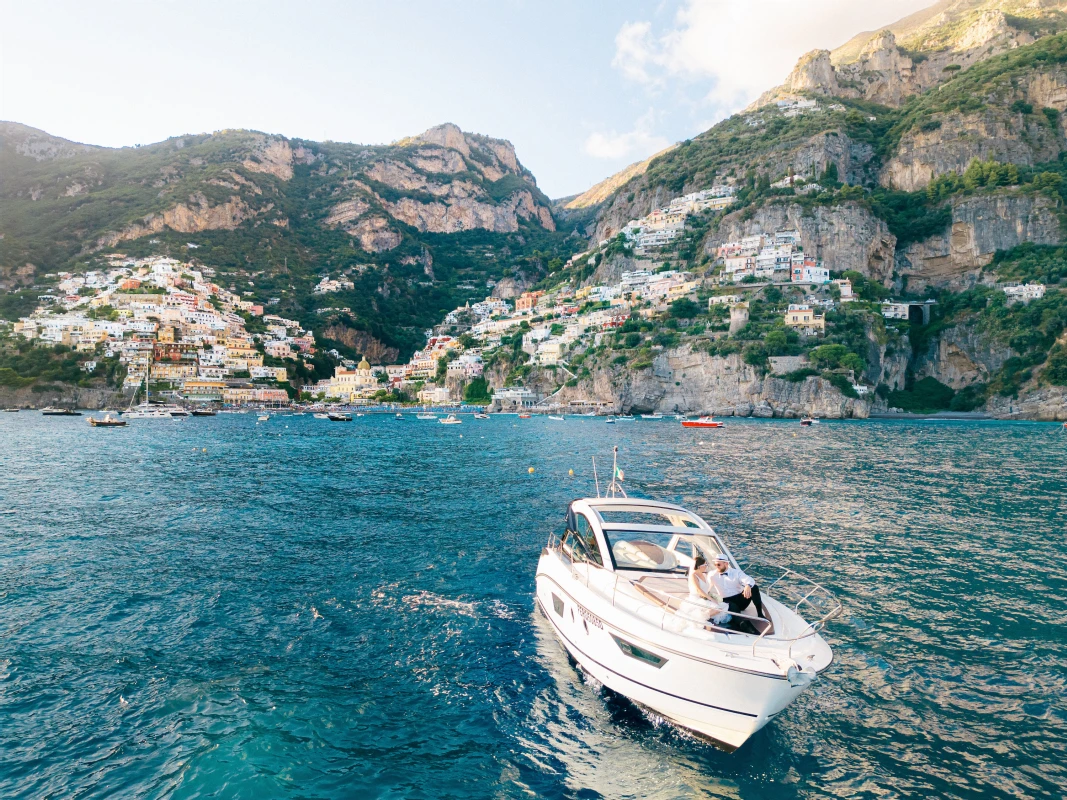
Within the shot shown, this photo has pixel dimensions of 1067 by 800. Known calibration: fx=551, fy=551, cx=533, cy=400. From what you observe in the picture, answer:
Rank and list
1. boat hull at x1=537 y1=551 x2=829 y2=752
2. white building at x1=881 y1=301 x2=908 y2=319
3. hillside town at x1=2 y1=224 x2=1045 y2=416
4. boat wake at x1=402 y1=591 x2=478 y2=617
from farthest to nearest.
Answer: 1. hillside town at x1=2 y1=224 x2=1045 y2=416
2. white building at x1=881 y1=301 x2=908 y2=319
3. boat wake at x1=402 y1=591 x2=478 y2=617
4. boat hull at x1=537 y1=551 x2=829 y2=752

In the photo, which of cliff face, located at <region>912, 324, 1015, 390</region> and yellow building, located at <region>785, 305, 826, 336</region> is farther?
yellow building, located at <region>785, 305, 826, 336</region>

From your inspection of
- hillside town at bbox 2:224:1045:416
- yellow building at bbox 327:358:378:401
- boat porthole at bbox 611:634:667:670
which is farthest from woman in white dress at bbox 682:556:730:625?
yellow building at bbox 327:358:378:401

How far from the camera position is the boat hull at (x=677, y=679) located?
6.14 meters

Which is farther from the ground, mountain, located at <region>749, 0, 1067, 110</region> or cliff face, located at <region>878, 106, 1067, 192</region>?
mountain, located at <region>749, 0, 1067, 110</region>

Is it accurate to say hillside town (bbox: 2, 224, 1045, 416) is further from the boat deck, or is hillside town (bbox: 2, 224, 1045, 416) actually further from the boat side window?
the boat deck

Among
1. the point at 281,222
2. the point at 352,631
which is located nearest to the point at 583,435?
the point at 352,631

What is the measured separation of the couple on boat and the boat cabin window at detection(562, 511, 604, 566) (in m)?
1.80

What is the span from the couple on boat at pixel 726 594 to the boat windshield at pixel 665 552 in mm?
751

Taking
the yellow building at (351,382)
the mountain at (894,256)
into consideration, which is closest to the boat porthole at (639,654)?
the mountain at (894,256)

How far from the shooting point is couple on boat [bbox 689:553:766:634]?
7176 mm

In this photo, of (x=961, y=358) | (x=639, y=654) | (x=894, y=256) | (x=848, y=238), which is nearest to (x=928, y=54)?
Answer: (x=894, y=256)

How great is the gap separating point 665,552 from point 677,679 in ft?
10.8

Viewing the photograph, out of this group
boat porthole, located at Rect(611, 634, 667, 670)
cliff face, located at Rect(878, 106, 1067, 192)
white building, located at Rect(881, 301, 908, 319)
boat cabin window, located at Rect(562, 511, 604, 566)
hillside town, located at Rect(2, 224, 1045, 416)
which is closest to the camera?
boat porthole, located at Rect(611, 634, 667, 670)

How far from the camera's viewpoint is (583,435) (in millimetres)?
55062
